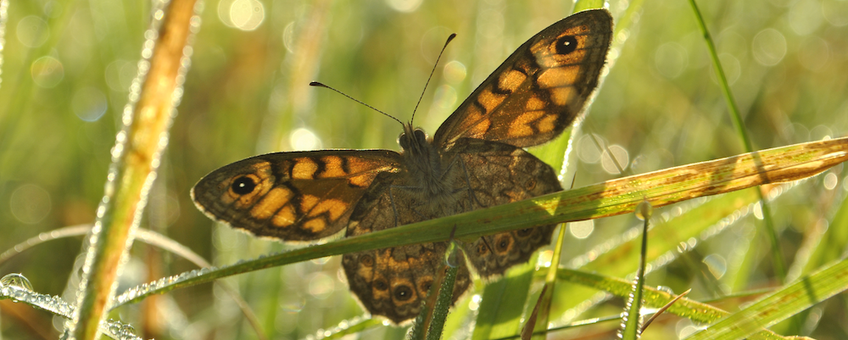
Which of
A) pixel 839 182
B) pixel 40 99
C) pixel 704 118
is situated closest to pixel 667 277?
pixel 839 182

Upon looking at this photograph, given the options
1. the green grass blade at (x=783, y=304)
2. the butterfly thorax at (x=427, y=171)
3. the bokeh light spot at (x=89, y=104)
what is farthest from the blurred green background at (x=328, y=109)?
the butterfly thorax at (x=427, y=171)

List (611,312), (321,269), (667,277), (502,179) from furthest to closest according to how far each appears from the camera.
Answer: (321,269) < (667,277) < (611,312) < (502,179)

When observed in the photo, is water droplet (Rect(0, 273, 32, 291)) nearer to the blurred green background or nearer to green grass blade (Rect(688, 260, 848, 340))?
the blurred green background

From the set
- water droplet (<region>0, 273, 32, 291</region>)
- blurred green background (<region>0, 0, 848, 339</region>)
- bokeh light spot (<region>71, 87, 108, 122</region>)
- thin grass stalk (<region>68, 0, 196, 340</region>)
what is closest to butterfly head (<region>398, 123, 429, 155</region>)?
blurred green background (<region>0, 0, 848, 339</region>)

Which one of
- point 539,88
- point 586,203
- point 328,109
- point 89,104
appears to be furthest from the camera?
point 328,109

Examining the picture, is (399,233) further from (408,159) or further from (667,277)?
(667,277)

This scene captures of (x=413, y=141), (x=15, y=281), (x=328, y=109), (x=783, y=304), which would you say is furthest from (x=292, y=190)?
(x=328, y=109)

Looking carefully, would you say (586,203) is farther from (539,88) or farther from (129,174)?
(129,174)
